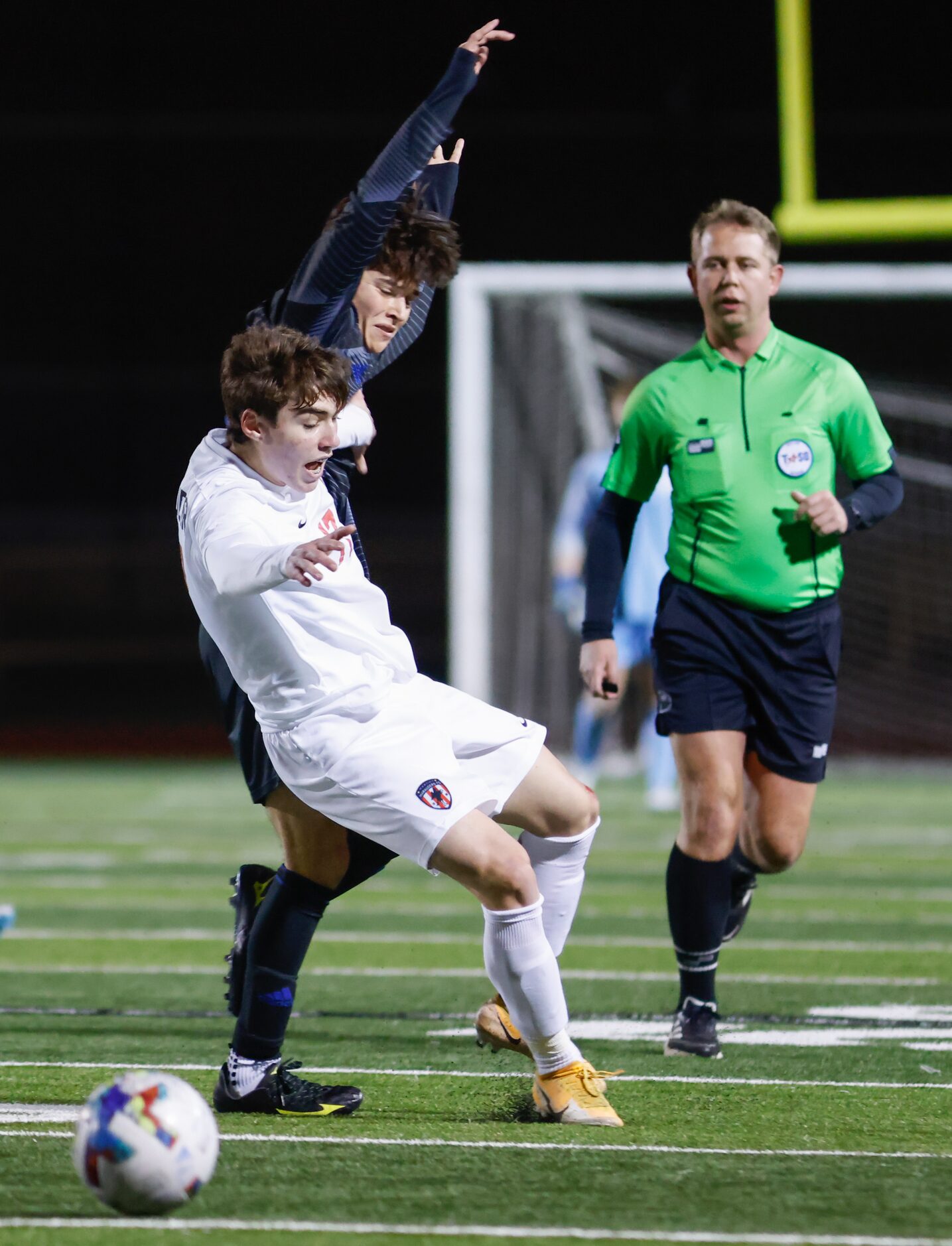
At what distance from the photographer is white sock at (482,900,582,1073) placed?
365 centimetres

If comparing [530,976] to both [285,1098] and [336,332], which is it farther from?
[336,332]

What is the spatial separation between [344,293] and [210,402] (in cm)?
2055

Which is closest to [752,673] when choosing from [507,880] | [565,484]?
[507,880]

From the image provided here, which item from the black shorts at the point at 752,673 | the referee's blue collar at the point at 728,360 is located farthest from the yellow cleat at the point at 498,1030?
the referee's blue collar at the point at 728,360

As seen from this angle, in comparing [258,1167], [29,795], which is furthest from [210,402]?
[258,1167]

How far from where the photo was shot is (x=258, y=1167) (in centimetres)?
325

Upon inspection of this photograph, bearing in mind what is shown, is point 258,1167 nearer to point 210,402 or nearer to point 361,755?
point 361,755

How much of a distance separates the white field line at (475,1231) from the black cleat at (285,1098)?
34.7 inches

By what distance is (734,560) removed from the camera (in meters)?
4.66

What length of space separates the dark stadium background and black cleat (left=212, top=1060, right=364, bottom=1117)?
67.7 ft

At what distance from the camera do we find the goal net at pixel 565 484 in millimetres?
11742

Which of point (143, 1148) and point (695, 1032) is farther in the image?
point (695, 1032)

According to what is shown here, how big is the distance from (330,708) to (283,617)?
0.19 m

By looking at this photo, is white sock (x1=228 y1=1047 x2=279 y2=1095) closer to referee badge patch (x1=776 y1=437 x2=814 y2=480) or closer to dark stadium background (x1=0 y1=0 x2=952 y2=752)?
referee badge patch (x1=776 y1=437 x2=814 y2=480)
